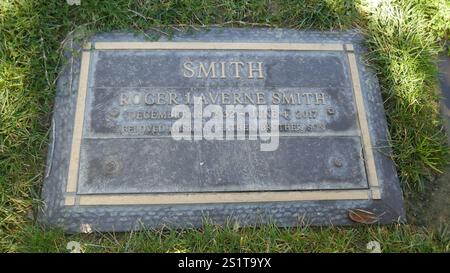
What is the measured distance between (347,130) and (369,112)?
222mm

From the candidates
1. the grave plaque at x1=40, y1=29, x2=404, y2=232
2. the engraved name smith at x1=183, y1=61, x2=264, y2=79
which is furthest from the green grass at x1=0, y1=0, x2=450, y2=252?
the engraved name smith at x1=183, y1=61, x2=264, y2=79

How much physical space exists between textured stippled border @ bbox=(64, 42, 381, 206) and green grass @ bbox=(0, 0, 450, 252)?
0.16 m

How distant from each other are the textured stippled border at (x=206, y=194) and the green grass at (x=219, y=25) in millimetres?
161

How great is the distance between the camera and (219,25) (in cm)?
303

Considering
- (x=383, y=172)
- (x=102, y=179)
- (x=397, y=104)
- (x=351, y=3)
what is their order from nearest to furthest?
(x=102, y=179)
(x=383, y=172)
(x=397, y=104)
(x=351, y=3)

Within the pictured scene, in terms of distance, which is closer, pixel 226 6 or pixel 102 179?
pixel 102 179

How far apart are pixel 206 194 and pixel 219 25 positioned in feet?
4.04

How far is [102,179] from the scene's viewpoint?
2.53 m

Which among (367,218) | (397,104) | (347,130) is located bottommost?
(367,218)

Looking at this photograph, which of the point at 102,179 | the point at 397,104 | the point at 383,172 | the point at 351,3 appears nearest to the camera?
the point at 102,179

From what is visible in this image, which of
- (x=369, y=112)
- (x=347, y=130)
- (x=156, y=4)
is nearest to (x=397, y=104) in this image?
(x=369, y=112)

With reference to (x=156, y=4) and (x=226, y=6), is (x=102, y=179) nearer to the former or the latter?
(x=156, y=4)

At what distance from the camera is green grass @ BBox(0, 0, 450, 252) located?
2.50 metres

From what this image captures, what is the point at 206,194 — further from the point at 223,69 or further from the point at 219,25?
the point at 219,25
